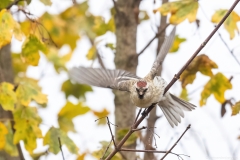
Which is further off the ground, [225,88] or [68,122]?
[68,122]

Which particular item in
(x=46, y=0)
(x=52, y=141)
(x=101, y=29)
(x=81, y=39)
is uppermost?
(x=81, y=39)

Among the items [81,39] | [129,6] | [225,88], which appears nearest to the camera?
[225,88]

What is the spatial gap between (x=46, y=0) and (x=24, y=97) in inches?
21.0

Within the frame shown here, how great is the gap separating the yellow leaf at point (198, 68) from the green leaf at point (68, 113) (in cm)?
100

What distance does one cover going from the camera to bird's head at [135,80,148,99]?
8.74 ft

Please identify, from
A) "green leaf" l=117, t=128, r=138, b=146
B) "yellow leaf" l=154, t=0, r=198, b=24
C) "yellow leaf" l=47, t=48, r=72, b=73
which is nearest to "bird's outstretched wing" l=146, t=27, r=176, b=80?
"yellow leaf" l=154, t=0, r=198, b=24

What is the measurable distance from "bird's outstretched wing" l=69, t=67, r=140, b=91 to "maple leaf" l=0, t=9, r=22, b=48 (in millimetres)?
477

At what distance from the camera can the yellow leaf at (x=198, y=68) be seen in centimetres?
315

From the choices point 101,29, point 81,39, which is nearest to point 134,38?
point 101,29

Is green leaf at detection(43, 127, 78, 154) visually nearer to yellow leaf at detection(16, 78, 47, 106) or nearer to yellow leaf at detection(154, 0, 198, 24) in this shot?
yellow leaf at detection(16, 78, 47, 106)

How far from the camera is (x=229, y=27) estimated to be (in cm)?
302

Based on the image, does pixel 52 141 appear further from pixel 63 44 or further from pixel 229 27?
pixel 63 44

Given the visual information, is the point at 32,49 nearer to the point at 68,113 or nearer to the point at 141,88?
the point at 141,88

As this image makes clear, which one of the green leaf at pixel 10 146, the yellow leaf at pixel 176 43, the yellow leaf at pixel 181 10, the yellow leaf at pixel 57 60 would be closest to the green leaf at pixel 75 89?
the yellow leaf at pixel 57 60
